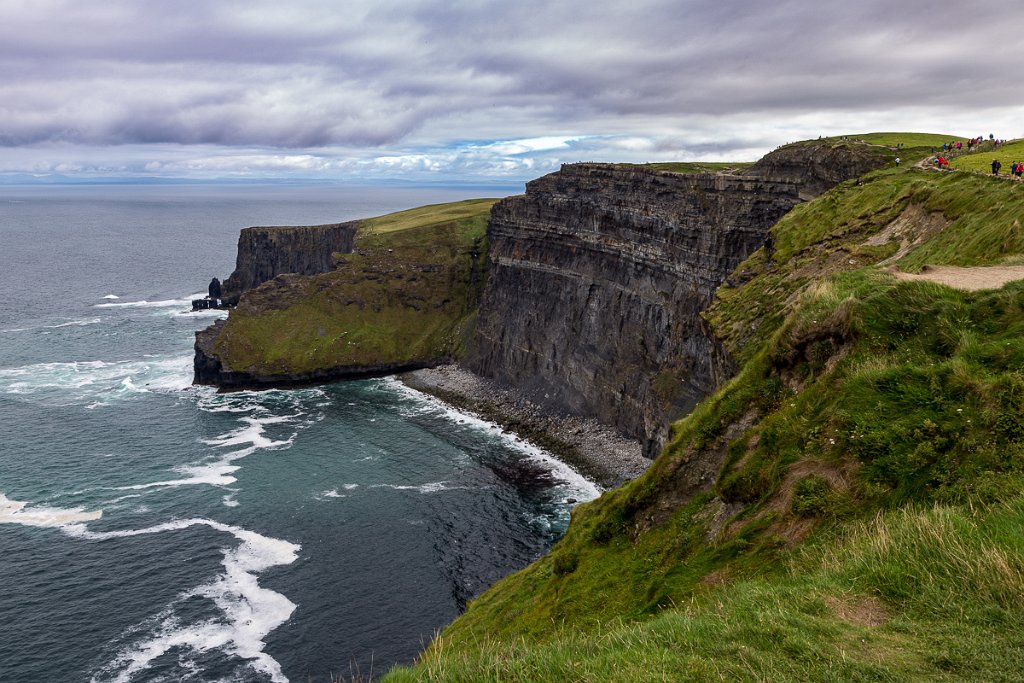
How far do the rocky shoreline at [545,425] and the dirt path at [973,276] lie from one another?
57770 millimetres

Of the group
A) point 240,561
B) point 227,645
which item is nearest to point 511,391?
point 240,561

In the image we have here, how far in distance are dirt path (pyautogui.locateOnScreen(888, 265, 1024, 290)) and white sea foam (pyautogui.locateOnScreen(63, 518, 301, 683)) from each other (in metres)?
47.3

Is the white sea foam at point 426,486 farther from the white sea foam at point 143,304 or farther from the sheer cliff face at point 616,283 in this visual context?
the white sea foam at point 143,304

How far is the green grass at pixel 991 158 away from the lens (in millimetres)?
53531

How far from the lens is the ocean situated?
54750mm

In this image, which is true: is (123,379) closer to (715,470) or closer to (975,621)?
(715,470)

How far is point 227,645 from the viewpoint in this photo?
54656 millimetres

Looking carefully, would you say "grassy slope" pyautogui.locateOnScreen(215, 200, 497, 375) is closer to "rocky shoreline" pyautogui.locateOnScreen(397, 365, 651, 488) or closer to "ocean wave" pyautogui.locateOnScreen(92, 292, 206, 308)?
"rocky shoreline" pyautogui.locateOnScreen(397, 365, 651, 488)

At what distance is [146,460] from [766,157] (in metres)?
86.4

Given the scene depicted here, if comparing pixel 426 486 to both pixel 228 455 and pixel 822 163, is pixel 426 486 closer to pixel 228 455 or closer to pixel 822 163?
pixel 228 455

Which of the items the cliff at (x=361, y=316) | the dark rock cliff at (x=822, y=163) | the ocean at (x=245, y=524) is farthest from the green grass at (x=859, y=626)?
the cliff at (x=361, y=316)

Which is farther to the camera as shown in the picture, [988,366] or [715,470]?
[715,470]

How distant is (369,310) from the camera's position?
477ft

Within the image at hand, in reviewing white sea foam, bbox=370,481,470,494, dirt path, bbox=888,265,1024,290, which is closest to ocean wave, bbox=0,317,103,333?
white sea foam, bbox=370,481,470,494
